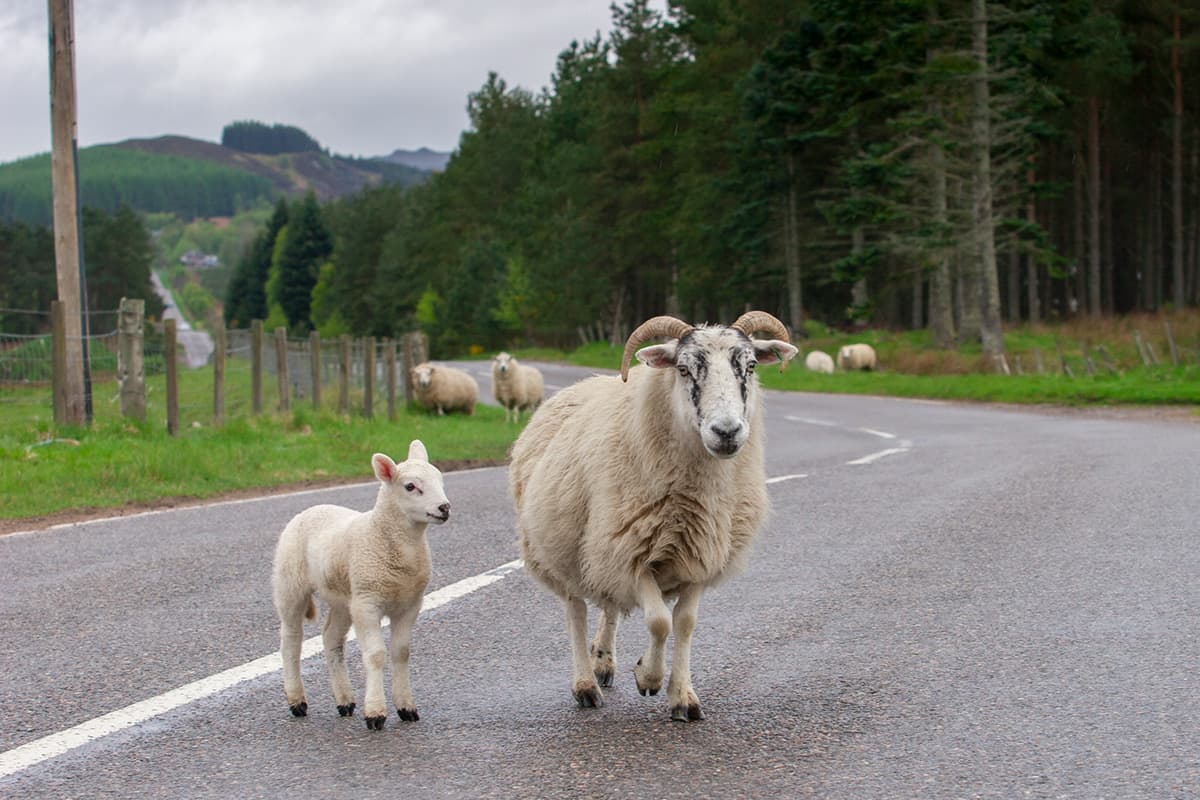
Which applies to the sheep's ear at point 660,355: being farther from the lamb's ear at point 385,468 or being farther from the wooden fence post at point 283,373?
the wooden fence post at point 283,373

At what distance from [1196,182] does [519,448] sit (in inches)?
2057

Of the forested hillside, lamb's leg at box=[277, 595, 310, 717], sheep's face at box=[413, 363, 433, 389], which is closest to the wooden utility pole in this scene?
sheep's face at box=[413, 363, 433, 389]

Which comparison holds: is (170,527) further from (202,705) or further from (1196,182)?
(1196,182)

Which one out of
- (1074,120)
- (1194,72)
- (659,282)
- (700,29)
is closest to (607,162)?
(659,282)

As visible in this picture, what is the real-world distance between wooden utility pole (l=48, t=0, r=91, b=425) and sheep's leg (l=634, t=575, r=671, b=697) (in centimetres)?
1287

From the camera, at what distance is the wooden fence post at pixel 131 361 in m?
16.5

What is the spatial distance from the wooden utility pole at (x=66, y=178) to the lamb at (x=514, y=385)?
32.3ft

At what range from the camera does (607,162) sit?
62031mm

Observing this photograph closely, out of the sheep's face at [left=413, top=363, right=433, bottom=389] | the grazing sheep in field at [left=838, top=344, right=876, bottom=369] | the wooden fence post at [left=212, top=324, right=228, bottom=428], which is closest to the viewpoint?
the wooden fence post at [left=212, top=324, right=228, bottom=428]

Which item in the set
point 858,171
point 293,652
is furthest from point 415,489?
point 858,171

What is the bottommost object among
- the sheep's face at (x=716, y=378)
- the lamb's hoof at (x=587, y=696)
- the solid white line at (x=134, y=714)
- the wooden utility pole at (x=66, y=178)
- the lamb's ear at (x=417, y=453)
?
the lamb's hoof at (x=587, y=696)

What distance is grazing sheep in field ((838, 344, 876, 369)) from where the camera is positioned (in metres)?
38.5

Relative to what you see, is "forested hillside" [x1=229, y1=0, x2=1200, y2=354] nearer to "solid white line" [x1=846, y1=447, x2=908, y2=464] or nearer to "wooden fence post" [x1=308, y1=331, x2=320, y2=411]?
"solid white line" [x1=846, y1=447, x2=908, y2=464]

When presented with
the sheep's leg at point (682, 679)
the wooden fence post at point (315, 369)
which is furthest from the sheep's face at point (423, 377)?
the sheep's leg at point (682, 679)
